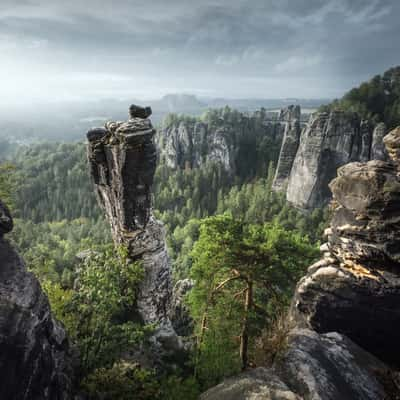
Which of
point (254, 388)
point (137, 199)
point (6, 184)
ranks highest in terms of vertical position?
point (137, 199)

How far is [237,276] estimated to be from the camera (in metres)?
12.5

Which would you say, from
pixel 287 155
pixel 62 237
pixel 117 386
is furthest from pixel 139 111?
pixel 62 237

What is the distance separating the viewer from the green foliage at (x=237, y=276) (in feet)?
39.3

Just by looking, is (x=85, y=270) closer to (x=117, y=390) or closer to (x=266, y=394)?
(x=117, y=390)

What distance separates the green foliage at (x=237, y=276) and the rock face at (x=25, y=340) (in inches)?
233

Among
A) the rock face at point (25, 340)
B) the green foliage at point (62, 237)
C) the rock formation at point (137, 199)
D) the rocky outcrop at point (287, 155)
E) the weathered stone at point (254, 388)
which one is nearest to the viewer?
the rock face at point (25, 340)

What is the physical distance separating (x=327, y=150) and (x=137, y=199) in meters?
52.9

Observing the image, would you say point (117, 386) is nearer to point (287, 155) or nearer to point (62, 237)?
point (287, 155)

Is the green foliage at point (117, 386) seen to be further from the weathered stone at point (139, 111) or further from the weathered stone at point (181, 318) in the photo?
the weathered stone at point (181, 318)

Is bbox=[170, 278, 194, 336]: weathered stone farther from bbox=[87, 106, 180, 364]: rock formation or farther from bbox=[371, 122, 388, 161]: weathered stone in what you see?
bbox=[371, 122, 388, 161]: weathered stone

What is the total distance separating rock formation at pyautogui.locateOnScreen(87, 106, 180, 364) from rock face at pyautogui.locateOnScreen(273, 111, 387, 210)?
50569 millimetres

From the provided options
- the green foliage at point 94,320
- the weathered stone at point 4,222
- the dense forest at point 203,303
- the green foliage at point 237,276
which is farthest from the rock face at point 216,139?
the weathered stone at point 4,222

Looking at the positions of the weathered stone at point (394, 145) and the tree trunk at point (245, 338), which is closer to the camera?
the weathered stone at point (394, 145)

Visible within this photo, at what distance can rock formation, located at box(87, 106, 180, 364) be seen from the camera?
43.0ft
